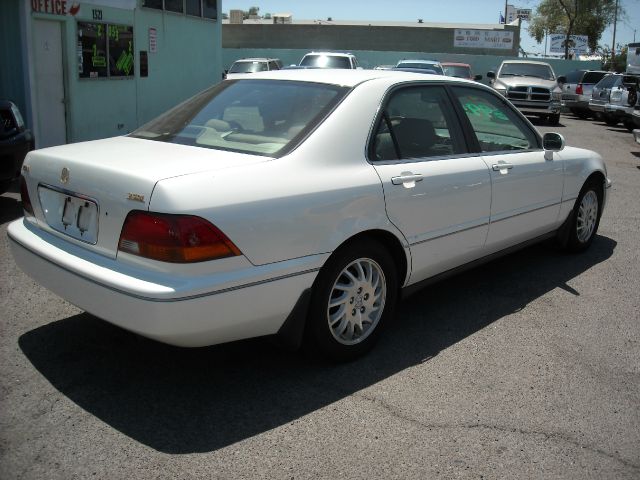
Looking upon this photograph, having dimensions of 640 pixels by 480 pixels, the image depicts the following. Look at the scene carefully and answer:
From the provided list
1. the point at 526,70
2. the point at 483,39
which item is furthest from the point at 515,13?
the point at 526,70

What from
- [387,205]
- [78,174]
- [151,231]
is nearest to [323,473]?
[151,231]

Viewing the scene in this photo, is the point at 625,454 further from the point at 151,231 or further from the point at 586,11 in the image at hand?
A: the point at 586,11

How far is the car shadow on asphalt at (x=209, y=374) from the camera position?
340 centimetres

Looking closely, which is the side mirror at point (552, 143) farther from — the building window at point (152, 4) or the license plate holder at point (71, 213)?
the building window at point (152, 4)

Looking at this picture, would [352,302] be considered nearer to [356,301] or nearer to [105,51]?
[356,301]

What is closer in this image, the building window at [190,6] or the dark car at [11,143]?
the dark car at [11,143]

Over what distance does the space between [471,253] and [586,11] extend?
49326 millimetres

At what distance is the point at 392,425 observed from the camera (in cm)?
346

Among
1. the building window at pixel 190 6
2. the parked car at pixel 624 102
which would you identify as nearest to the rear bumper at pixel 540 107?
the parked car at pixel 624 102

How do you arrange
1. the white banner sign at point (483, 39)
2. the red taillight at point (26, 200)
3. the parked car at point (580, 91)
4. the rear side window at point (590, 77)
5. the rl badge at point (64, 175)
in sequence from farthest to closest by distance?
1. the white banner sign at point (483, 39)
2. the rear side window at point (590, 77)
3. the parked car at point (580, 91)
4. the red taillight at point (26, 200)
5. the rl badge at point (64, 175)

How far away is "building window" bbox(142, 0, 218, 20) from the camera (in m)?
14.5

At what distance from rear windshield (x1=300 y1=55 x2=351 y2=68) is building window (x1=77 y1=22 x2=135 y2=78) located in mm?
9318

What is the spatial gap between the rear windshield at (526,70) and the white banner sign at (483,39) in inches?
939

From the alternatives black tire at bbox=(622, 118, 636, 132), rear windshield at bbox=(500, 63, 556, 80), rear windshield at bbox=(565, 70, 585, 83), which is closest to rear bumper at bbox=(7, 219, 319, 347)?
black tire at bbox=(622, 118, 636, 132)
